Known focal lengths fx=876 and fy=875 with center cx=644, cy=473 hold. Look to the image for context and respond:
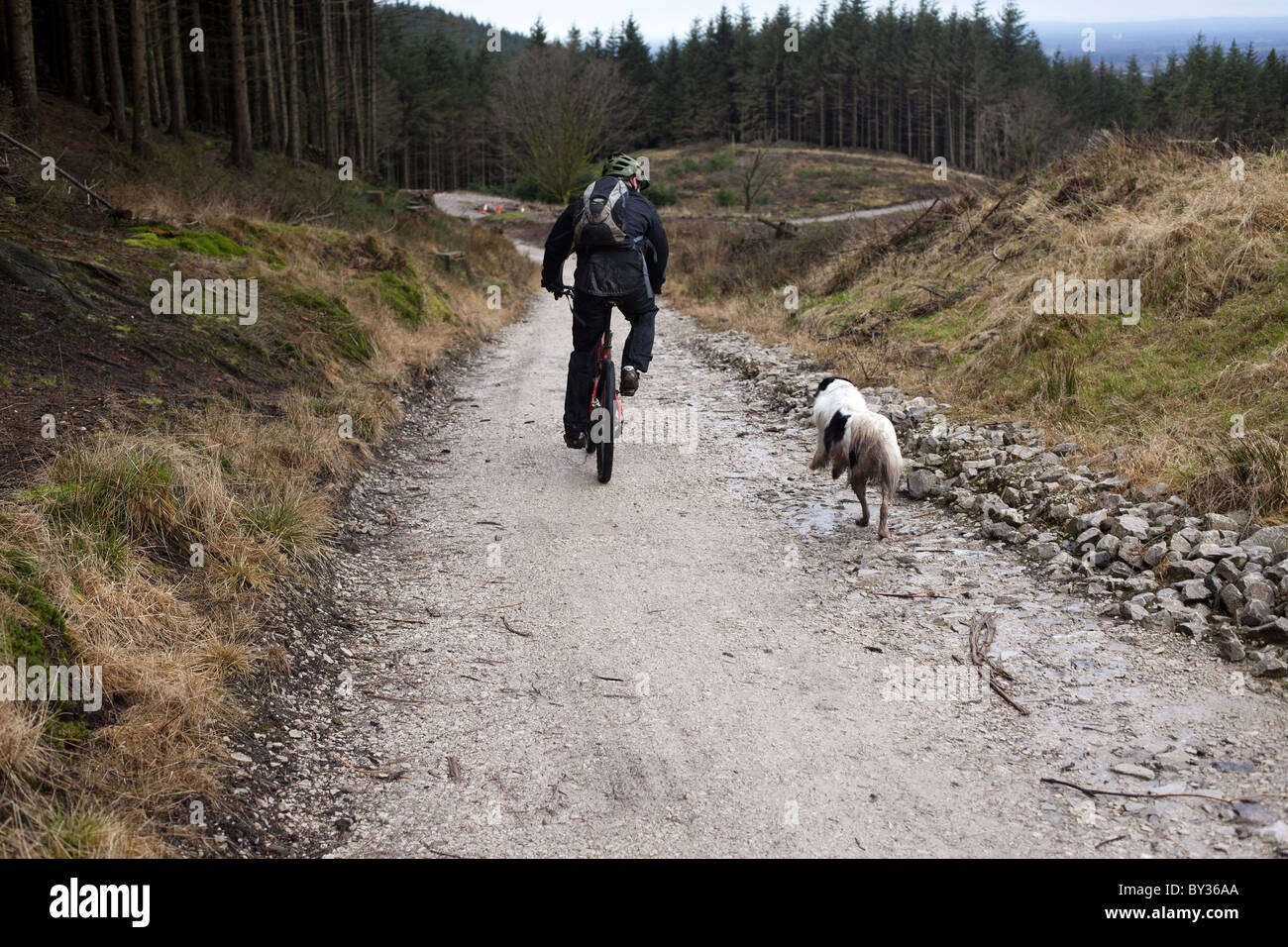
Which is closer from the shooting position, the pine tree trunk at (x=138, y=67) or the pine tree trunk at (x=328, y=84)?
the pine tree trunk at (x=138, y=67)

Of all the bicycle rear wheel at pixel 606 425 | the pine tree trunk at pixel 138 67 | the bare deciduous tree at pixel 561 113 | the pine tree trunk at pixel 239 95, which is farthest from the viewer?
the bare deciduous tree at pixel 561 113

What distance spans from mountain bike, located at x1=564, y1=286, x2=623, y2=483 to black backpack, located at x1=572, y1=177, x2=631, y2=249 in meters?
0.57

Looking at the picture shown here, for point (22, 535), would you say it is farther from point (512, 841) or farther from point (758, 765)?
point (758, 765)

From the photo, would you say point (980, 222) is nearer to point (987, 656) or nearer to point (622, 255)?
point (622, 255)

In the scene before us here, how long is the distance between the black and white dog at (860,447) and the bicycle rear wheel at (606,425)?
68.2 inches

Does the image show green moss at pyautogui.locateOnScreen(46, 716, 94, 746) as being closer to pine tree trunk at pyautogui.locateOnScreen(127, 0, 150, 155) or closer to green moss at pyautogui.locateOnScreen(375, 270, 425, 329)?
green moss at pyautogui.locateOnScreen(375, 270, 425, 329)

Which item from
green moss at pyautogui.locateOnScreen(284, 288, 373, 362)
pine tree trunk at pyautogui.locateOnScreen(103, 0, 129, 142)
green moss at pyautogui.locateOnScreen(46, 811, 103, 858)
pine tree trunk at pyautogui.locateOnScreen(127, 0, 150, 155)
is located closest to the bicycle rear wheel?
green moss at pyautogui.locateOnScreen(284, 288, 373, 362)

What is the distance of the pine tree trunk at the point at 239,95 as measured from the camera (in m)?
19.7

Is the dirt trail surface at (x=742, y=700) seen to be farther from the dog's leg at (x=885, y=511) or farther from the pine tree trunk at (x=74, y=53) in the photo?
the pine tree trunk at (x=74, y=53)

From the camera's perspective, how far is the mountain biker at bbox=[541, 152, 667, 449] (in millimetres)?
6848

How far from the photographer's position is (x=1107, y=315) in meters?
9.03

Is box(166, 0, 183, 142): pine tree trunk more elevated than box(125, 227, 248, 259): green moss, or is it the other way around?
box(166, 0, 183, 142): pine tree trunk

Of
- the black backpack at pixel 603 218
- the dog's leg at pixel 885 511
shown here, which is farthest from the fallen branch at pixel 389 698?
the black backpack at pixel 603 218
